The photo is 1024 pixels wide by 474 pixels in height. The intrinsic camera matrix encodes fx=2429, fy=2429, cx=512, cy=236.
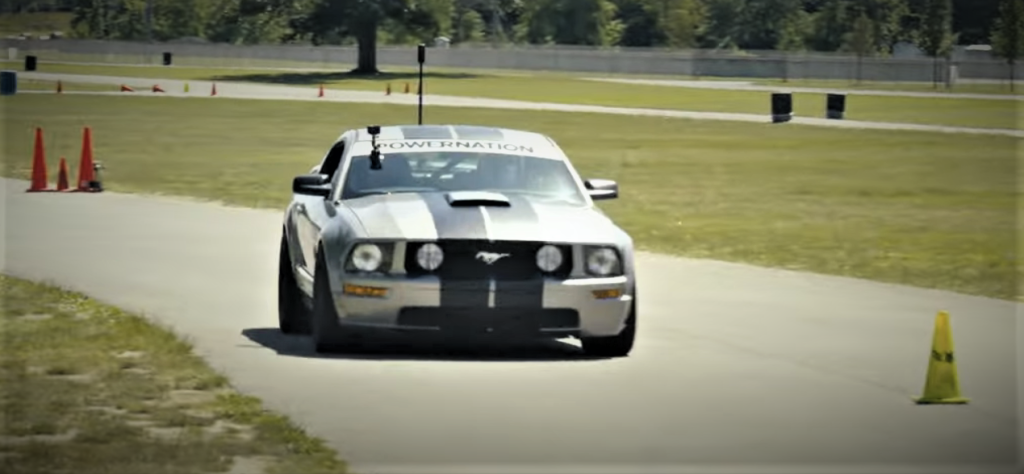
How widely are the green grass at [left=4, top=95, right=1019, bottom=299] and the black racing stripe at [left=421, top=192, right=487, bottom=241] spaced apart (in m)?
6.83

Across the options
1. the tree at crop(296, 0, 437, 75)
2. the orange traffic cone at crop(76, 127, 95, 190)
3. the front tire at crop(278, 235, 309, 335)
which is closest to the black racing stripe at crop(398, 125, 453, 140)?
the front tire at crop(278, 235, 309, 335)

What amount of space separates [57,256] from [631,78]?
97707 mm

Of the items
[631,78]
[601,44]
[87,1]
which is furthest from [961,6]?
[87,1]

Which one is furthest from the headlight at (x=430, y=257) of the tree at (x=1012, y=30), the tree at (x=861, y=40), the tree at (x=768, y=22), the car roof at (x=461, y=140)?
the tree at (x=768, y=22)

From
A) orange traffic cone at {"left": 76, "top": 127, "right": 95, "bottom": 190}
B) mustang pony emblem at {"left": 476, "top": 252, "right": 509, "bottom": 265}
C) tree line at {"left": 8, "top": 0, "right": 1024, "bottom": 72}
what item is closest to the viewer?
mustang pony emblem at {"left": 476, "top": 252, "right": 509, "bottom": 265}

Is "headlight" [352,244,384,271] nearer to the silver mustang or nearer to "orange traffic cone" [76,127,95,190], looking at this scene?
the silver mustang

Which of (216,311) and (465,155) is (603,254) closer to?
(465,155)

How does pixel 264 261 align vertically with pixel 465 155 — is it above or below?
below

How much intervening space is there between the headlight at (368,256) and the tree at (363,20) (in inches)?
4066

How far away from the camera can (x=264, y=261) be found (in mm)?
20578

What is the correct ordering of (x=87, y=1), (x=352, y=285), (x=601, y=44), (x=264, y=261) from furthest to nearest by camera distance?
(x=87, y=1) → (x=601, y=44) → (x=264, y=261) → (x=352, y=285)

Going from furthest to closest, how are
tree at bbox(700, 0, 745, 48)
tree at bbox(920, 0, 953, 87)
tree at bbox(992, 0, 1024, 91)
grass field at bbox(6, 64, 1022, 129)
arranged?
tree at bbox(700, 0, 745, 48) → tree at bbox(920, 0, 953, 87) → tree at bbox(992, 0, 1024, 91) → grass field at bbox(6, 64, 1022, 129)

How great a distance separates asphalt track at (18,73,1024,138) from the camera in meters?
59.3

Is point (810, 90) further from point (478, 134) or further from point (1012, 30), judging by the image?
point (478, 134)
